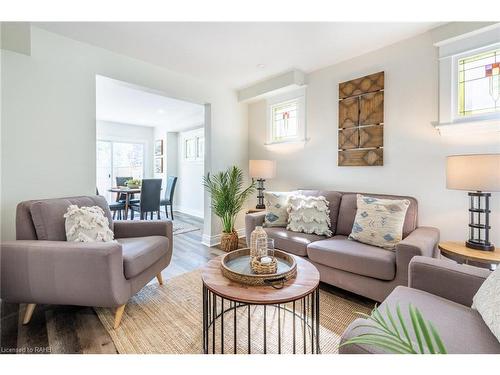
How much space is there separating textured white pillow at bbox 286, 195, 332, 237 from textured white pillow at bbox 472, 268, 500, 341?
4.68ft

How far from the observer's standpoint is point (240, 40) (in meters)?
2.42

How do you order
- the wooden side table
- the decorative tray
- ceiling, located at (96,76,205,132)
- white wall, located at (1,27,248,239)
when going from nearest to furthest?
1. the decorative tray
2. the wooden side table
3. white wall, located at (1,27,248,239)
4. ceiling, located at (96,76,205,132)

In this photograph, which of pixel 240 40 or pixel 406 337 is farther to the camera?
pixel 240 40

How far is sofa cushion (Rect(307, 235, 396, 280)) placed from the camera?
1.81 metres

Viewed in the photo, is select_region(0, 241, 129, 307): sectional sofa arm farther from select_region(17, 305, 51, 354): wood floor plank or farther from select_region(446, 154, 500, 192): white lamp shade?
select_region(446, 154, 500, 192): white lamp shade

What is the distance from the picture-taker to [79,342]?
5.02 feet

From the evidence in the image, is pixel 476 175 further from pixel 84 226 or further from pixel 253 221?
pixel 84 226

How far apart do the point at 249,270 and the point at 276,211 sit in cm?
142

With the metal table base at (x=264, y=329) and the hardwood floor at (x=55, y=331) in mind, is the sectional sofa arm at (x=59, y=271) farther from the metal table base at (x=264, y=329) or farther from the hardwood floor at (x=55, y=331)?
the metal table base at (x=264, y=329)

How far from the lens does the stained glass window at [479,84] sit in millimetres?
1996

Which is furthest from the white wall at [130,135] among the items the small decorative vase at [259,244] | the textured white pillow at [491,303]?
the textured white pillow at [491,303]

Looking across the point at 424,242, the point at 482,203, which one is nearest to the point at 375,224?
the point at 424,242

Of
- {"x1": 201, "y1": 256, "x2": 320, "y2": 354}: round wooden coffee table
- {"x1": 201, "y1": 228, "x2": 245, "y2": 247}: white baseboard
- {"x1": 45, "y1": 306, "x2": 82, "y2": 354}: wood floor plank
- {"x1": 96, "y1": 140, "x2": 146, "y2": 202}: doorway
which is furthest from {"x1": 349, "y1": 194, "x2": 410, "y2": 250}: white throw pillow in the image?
{"x1": 96, "y1": 140, "x2": 146, "y2": 202}: doorway

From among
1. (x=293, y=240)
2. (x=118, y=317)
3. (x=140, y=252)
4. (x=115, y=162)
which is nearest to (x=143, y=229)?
(x=140, y=252)
